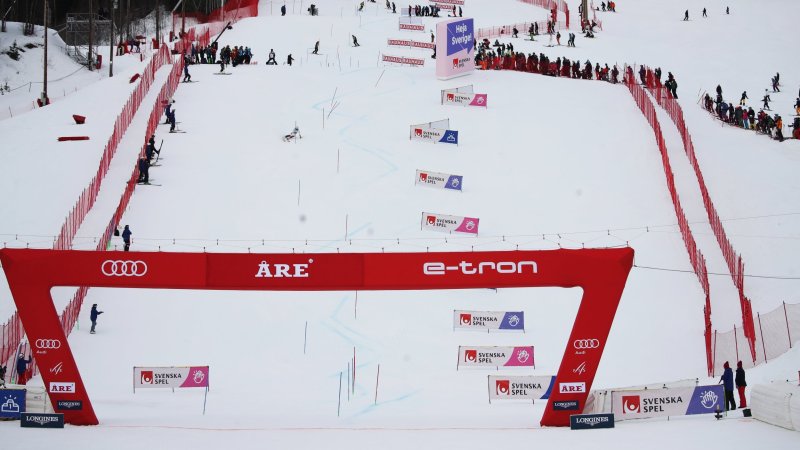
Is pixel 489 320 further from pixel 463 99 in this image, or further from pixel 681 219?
pixel 463 99

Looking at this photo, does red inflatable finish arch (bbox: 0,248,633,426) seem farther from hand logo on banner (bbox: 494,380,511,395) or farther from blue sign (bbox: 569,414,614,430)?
hand logo on banner (bbox: 494,380,511,395)

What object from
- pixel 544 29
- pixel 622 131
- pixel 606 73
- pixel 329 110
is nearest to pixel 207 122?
pixel 329 110

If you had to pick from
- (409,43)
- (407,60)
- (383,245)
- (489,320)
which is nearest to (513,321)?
(489,320)

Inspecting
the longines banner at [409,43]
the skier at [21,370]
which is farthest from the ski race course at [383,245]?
the longines banner at [409,43]

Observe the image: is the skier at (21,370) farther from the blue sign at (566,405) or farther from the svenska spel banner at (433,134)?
the svenska spel banner at (433,134)

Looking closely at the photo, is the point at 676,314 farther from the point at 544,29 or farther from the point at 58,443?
the point at 544,29

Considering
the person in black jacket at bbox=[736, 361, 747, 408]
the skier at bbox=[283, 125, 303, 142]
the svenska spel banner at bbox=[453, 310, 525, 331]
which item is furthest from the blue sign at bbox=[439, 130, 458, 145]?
the person in black jacket at bbox=[736, 361, 747, 408]

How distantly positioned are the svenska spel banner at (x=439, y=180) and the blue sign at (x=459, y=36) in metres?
12.8

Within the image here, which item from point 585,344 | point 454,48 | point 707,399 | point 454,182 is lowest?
point 707,399

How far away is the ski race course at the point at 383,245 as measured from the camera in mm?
16594

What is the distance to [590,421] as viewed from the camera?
17.0 metres

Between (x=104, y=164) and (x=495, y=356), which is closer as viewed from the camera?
(x=495, y=356)

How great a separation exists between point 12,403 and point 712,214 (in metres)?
20.9

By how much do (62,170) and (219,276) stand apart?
64.1 ft
